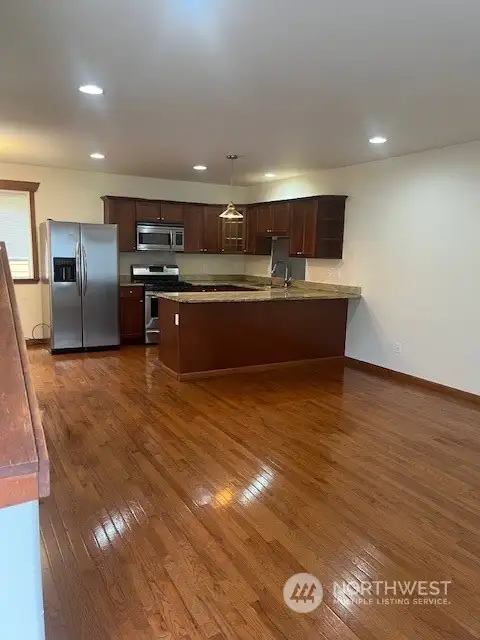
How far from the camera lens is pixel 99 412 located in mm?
4129

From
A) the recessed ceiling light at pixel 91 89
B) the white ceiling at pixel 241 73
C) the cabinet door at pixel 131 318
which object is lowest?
the cabinet door at pixel 131 318

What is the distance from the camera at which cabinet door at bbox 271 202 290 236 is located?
265 inches

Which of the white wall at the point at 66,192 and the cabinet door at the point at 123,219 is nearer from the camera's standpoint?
the white wall at the point at 66,192

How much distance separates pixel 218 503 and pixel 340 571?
2.65 feet

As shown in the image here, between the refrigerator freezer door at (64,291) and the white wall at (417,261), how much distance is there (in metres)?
3.51

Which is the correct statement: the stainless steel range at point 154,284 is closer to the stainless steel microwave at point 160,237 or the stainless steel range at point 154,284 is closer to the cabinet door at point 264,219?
the stainless steel microwave at point 160,237

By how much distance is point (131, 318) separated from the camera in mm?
6906

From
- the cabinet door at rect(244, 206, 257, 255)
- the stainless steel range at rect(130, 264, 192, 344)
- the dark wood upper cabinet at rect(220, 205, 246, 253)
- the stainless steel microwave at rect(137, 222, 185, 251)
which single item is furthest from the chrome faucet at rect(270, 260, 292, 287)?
the stainless steel microwave at rect(137, 222, 185, 251)

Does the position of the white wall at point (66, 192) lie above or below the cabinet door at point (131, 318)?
above

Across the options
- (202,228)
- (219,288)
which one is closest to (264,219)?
(202,228)

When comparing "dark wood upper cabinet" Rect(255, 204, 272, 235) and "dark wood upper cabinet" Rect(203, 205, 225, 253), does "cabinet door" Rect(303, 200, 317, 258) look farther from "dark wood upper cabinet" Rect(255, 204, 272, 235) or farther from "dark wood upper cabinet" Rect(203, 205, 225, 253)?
"dark wood upper cabinet" Rect(203, 205, 225, 253)

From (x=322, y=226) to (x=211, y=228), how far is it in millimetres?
2219

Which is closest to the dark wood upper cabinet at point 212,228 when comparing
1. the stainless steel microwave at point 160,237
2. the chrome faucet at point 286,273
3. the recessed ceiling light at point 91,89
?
the stainless steel microwave at point 160,237

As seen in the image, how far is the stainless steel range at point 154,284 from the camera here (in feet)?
22.8
